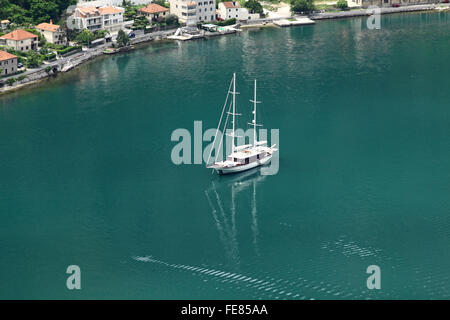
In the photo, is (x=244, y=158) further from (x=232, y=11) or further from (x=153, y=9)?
(x=232, y=11)

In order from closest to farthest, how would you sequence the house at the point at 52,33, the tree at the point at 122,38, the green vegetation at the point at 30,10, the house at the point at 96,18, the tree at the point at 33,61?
the tree at the point at 33,61 → the house at the point at 52,33 → the tree at the point at 122,38 → the house at the point at 96,18 → the green vegetation at the point at 30,10

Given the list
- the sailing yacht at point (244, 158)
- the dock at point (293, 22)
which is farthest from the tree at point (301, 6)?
the sailing yacht at point (244, 158)

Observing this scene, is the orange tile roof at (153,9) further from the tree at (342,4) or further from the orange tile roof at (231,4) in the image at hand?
the tree at (342,4)

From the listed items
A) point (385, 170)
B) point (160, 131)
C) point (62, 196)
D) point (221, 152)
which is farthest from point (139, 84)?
point (385, 170)

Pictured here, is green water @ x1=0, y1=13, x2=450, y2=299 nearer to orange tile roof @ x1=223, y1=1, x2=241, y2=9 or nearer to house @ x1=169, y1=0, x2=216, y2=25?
house @ x1=169, y1=0, x2=216, y2=25

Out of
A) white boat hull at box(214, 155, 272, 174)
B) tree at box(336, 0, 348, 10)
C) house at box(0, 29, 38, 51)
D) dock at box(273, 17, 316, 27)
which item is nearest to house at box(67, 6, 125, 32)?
house at box(0, 29, 38, 51)

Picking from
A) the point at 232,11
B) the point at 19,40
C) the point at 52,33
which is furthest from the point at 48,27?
the point at 232,11

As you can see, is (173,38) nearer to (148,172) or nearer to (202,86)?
(202,86)
